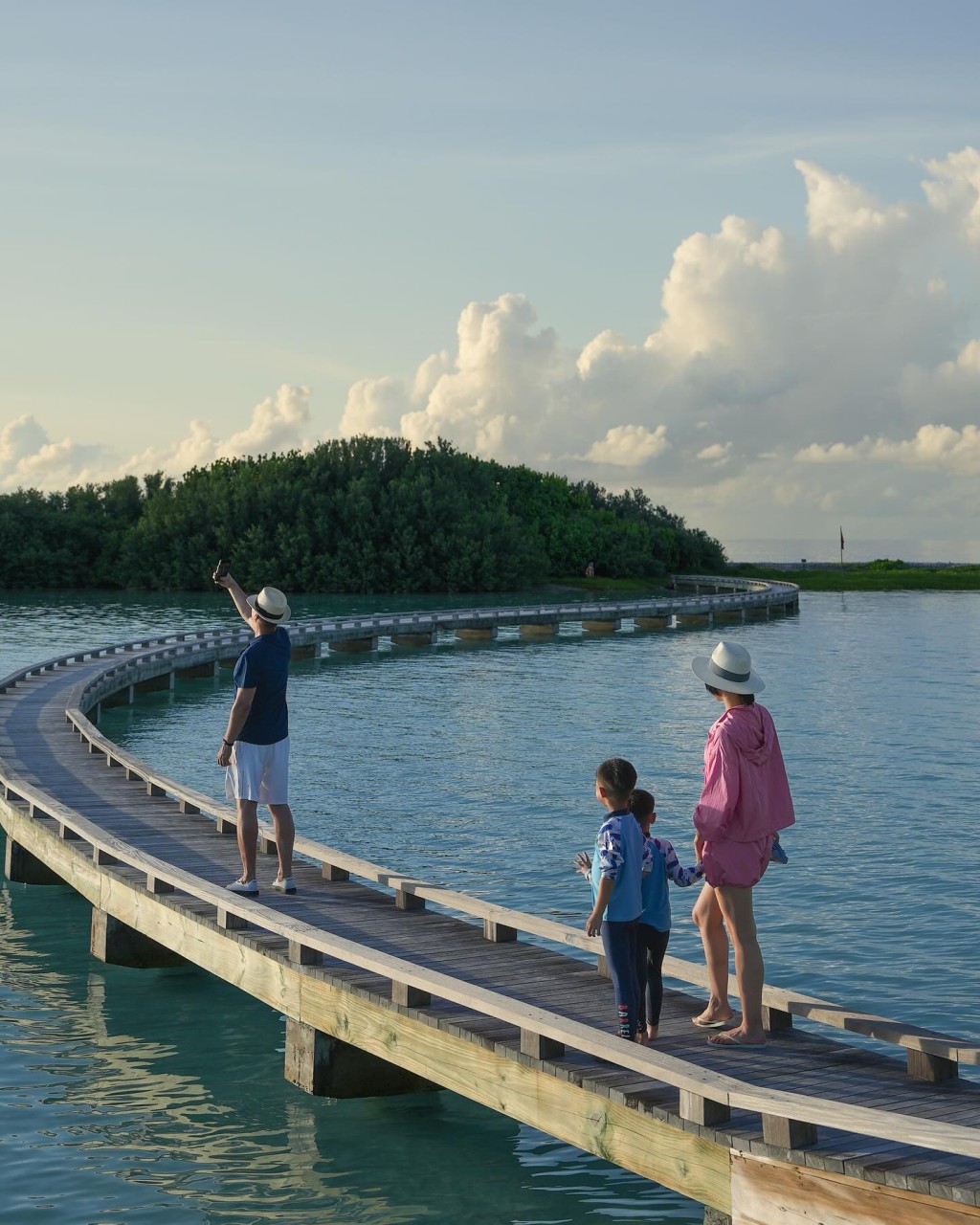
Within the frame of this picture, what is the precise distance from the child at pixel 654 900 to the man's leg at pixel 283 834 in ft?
12.1

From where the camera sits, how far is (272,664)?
1091 centimetres

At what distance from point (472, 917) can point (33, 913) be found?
5.38m

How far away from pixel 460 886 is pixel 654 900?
10230mm

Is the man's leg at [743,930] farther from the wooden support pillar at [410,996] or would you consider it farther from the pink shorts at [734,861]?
the wooden support pillar at [410,996]

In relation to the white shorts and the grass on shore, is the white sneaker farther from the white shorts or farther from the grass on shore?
the grass on shore

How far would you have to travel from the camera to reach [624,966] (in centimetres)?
838

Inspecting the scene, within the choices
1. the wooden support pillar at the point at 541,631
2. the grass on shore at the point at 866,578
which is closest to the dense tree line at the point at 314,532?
the grass on shore at the point at 866,578

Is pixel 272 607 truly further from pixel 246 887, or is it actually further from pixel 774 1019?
pixel 774 1019

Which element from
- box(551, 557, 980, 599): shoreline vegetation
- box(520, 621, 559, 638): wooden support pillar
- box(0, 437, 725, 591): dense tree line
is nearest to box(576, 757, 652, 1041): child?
box(520, 621, 559, 638): wooden support pillar

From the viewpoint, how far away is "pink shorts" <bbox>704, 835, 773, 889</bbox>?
8070 millimetres

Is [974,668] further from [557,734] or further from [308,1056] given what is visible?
[308,1056]

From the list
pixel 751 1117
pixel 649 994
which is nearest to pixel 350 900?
pixel 649 994

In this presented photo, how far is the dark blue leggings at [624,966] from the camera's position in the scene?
27.1 feet

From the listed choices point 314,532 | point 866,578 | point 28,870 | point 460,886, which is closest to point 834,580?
point 866,578
